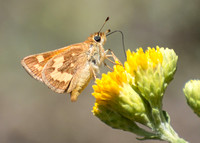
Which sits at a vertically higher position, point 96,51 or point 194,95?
point 96,51

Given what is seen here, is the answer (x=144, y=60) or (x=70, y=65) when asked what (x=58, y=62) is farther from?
(x=144, y=60)

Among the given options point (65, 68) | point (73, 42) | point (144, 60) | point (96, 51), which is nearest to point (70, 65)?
point (65, 68)

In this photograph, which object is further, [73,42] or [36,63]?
[73,42]

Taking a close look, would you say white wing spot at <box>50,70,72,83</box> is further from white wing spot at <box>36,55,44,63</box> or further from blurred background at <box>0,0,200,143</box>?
blurred background at <box>0,0,200,143</box>

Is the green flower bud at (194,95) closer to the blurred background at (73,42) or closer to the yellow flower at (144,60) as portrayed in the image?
the yellow flower at (144,60)

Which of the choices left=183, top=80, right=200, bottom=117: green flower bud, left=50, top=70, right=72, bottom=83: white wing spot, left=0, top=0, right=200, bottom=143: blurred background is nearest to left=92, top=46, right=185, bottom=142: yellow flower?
left=183, top=80, right=200, bottom=117: green flower bud
